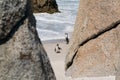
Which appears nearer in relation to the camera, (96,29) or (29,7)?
(29,7)

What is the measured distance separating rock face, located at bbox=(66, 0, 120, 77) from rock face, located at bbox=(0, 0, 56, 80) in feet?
17.3

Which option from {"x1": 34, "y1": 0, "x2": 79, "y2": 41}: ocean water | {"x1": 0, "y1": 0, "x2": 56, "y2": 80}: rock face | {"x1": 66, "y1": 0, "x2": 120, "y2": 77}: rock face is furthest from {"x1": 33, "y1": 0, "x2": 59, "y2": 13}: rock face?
{"x1": 0, "y1": 0, "x2": 56, "y2": 80}: rock face

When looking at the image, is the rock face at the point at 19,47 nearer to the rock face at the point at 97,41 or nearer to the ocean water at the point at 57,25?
the rock face at the point at 97,41

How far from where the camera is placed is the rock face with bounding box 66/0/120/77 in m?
8.62

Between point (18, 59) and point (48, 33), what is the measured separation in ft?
55.2

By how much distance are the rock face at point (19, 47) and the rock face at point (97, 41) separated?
17.3 feet

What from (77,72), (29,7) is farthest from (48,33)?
(29,7)

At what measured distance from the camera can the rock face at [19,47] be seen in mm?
3245

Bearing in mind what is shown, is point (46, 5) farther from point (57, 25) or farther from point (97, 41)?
point (97, 41)

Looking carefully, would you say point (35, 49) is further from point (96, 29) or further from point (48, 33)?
point (48, 33)

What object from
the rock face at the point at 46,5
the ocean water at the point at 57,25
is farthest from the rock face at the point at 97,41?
the rock face at the point at 46,5

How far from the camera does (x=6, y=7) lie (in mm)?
3186

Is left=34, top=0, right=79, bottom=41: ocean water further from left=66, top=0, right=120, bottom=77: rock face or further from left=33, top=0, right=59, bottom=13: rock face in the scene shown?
left=66, top=0, right=120, bottom=77: rock face

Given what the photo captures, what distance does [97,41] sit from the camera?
8.80 meters
